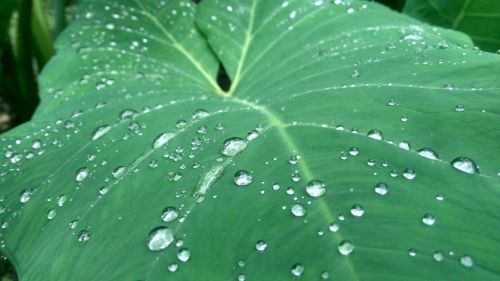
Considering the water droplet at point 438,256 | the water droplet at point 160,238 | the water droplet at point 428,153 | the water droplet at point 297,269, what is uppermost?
the water droplet at point 438,256

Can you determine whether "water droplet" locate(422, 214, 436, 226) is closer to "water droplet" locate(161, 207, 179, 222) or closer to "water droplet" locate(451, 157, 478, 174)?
"water droplet" locate(451, 157, 478, 174)

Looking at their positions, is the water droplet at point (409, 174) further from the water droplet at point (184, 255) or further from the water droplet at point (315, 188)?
the water droplet at point (184, 255)

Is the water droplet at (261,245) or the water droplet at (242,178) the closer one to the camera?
the water droplet at (261,245)

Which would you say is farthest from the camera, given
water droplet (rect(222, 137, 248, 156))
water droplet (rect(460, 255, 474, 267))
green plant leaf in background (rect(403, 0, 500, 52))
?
green plant leaf in background (rect(403, 0, 500, 52))

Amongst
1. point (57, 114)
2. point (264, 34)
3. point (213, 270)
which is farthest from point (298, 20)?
point (213, 270)

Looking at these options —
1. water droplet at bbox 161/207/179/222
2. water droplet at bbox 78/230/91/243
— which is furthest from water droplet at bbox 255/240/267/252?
water droplet at bbox 78/230/91/243

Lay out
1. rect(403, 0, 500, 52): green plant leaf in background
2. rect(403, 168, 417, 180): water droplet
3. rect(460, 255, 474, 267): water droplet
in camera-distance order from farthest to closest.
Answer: rect(403, 0, 500, 52): green plant leaf in background < rect(403, 168, 417, 180): water droplet < rect(460, 255, 474, 267): water droplet

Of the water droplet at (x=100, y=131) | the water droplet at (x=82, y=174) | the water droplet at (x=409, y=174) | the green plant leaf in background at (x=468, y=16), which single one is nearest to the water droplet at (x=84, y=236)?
the water droplet at (x=82, y=174)
